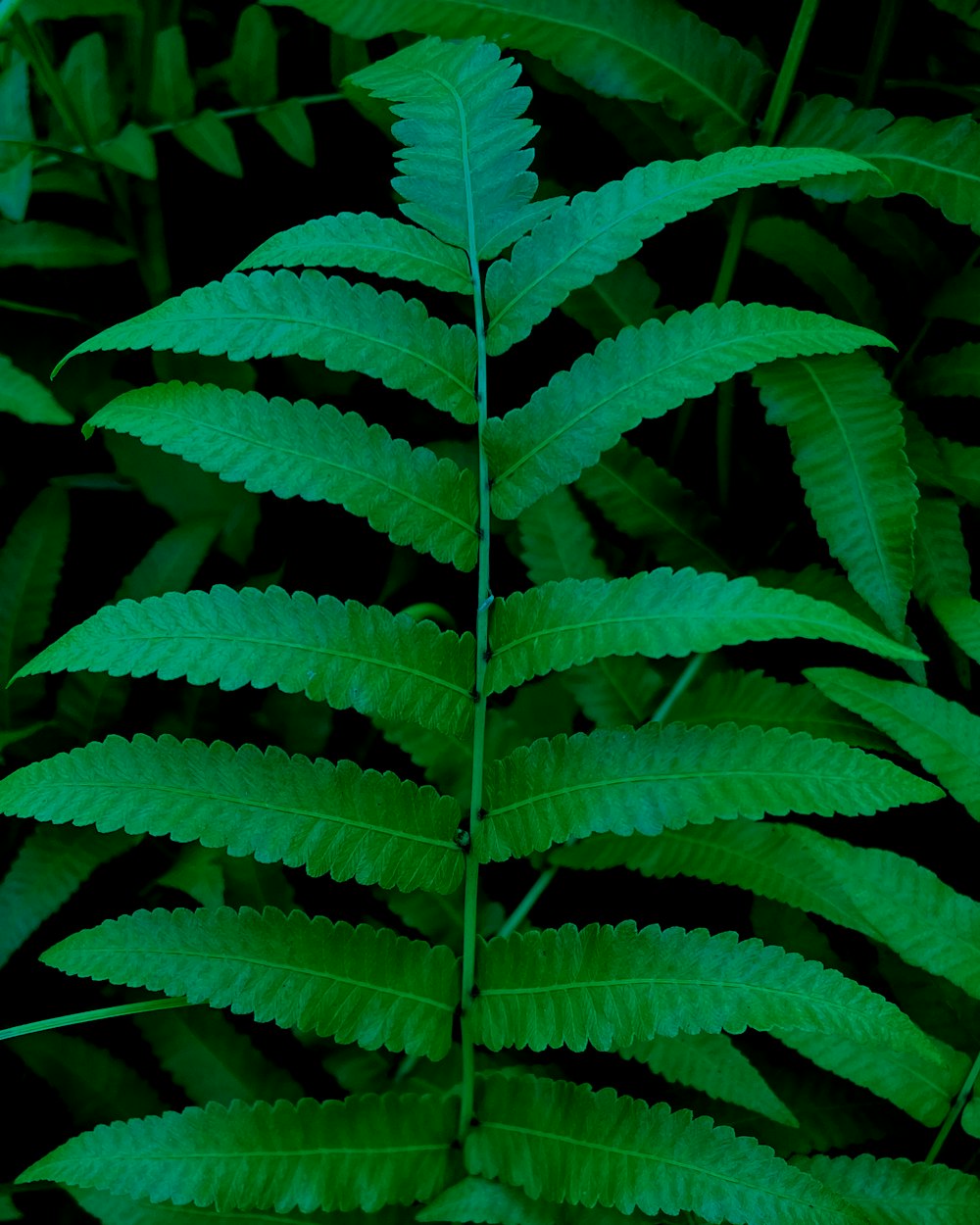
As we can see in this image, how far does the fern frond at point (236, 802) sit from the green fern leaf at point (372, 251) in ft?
1.40

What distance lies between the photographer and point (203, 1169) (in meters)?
0.86

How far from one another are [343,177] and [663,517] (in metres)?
0.64

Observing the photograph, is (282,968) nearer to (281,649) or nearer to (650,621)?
(281,649)

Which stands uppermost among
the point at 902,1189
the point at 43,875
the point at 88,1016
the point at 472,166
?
the point at 472,166

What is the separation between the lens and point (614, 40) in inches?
44.8

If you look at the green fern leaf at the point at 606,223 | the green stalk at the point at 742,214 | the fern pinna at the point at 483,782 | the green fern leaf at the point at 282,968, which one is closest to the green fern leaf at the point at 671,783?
the fern pinna at the point at 483,782

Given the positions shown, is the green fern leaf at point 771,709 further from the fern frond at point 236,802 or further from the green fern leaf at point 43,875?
the green fern leaf at point 43,875

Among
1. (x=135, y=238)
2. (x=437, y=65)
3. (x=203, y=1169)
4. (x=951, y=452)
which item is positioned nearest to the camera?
(x=203, y=1169)

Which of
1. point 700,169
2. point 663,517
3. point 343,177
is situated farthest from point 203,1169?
point 343,177

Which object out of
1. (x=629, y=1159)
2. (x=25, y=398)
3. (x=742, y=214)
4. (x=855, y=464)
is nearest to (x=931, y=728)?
(x=855, y=464)

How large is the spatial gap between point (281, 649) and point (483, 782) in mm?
219

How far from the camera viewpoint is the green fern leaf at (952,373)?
1170 mm

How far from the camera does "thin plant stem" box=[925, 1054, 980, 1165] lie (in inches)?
38.9

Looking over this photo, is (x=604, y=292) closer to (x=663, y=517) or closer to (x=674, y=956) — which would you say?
(x=663, y=517)
